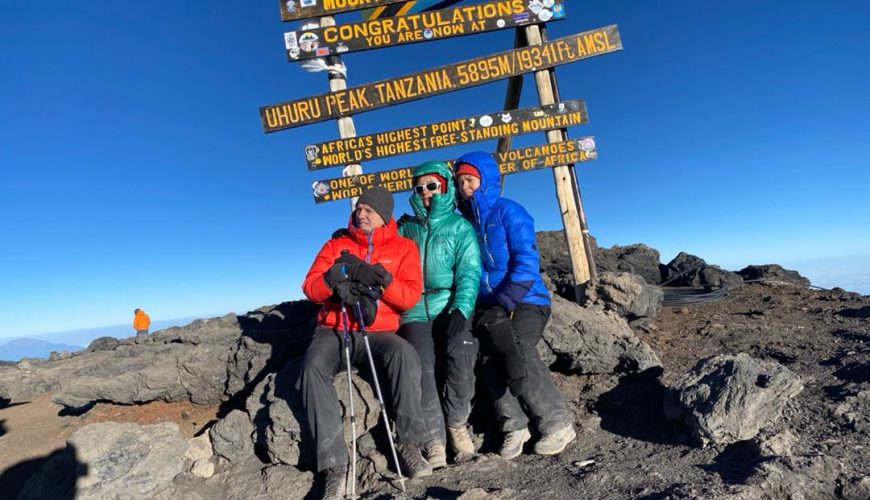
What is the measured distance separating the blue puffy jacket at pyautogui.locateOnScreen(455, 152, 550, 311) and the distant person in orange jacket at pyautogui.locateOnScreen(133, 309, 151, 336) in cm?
2189

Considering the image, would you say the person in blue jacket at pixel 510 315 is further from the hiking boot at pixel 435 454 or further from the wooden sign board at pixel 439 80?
the wooden sign board at pixel 439 80

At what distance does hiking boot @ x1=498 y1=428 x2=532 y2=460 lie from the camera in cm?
391

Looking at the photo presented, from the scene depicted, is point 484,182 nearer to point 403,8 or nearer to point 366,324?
point 366,324

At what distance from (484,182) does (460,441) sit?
2671mm

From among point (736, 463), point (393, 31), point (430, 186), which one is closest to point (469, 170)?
point (430, 186)

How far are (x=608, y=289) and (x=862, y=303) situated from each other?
13.2ft

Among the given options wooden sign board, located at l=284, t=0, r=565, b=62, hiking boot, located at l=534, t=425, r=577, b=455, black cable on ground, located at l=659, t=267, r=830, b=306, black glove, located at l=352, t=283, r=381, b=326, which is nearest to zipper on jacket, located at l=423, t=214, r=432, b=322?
black glove, located at l=352, t=283, r=381, b=326

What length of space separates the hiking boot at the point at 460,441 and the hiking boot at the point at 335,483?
38.9 inches

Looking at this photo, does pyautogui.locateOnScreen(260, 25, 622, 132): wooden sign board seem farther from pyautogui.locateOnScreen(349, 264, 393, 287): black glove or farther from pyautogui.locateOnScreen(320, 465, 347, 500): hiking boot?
pyautogui.locateOnScreen(320, 465, 347, 500): hiking boot

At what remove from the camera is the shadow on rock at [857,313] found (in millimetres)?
→ 6162

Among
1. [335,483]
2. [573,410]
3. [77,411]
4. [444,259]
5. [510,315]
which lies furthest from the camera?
[77,411]

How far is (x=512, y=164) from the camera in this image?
7.36m

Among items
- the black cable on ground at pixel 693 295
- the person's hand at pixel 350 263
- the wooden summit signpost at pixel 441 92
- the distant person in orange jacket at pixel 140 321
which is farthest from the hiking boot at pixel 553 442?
the distant person in orange jacket at pixel 140 321

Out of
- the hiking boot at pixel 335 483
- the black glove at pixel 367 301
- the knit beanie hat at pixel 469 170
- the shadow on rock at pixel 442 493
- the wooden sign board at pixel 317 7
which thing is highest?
the wooden sign board at pixel 317 7
